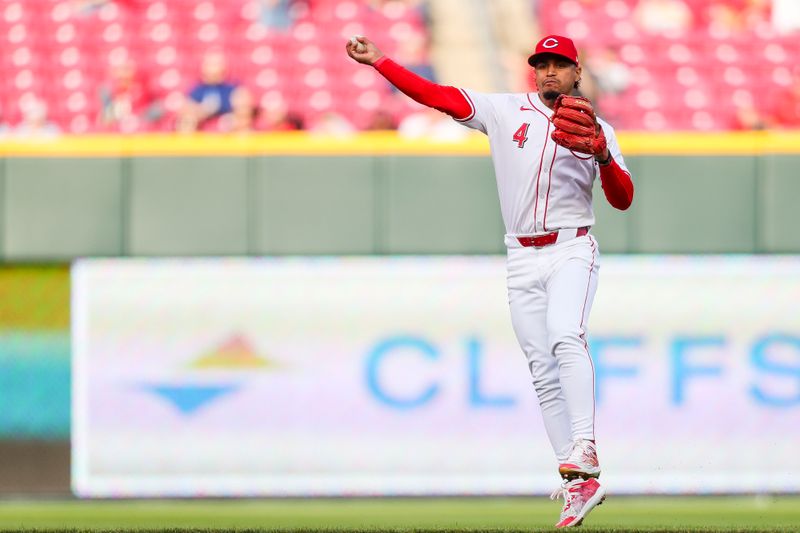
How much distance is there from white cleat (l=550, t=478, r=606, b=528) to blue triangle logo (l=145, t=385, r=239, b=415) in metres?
3.41

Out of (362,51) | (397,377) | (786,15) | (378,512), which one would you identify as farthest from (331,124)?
(362,51)

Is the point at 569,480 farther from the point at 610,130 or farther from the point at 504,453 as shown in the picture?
the point at 504,453

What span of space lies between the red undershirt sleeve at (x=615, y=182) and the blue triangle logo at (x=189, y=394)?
3.52 meters

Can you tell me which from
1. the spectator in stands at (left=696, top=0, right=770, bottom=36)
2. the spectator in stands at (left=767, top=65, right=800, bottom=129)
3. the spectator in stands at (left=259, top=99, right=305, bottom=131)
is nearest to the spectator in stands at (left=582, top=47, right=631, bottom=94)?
the spectator in stands at (left=696, top=0, right=770, bottom=36)

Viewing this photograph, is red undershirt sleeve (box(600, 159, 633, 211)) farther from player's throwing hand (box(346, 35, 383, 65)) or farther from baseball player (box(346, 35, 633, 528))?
player's throwing hand (box(346, 35, 383, 65))

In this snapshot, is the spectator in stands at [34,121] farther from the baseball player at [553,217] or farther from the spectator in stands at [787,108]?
the spectator in stands at [787,108]

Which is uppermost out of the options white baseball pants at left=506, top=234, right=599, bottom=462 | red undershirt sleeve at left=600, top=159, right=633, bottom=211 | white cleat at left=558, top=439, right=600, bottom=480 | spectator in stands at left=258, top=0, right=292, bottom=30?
spectator in stands at left=258, top=0, right=292, bottom=30

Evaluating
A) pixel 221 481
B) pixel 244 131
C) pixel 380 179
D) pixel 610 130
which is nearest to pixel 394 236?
pixel 380 179

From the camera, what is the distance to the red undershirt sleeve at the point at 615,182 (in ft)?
13.8

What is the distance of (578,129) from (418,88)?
55cm

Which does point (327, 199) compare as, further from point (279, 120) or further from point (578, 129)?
point (578, 129)

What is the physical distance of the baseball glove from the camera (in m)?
4.09

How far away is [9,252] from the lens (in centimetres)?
718


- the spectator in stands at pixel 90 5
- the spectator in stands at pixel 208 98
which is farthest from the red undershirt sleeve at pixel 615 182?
the spectator in stands at pixel 90 5
